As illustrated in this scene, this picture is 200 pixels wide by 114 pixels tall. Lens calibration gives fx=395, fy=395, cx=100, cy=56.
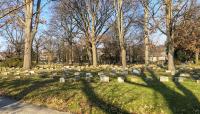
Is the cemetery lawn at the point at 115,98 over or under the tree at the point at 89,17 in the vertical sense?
under

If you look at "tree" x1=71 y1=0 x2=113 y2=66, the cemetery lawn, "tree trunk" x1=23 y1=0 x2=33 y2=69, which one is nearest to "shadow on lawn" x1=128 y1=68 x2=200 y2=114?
the cemetery lawn

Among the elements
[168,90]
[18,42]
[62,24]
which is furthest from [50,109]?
[18,42]

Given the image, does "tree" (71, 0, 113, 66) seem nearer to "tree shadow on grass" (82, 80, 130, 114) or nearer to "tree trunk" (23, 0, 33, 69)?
"tree trunk" (23, 0, 33, 69)

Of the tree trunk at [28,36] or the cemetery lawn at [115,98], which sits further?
the tree trunk at [28,36]

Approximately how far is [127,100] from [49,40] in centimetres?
7416

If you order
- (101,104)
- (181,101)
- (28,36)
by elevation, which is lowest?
(101,104)

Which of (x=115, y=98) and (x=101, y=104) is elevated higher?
(x=115, y=98)

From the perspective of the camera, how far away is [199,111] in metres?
10.2

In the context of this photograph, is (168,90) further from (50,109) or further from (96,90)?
(50,109)

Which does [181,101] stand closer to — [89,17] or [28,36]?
[28,36]

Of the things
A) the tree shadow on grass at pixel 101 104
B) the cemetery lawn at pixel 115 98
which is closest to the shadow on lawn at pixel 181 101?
the cemetery lawn at pixel 115 98

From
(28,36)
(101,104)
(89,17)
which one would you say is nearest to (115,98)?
(101,104)

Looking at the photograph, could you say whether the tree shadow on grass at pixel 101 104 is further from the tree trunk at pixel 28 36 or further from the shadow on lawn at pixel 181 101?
the tree trunk at pixel 28 36

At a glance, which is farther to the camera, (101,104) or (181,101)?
(101,104)
